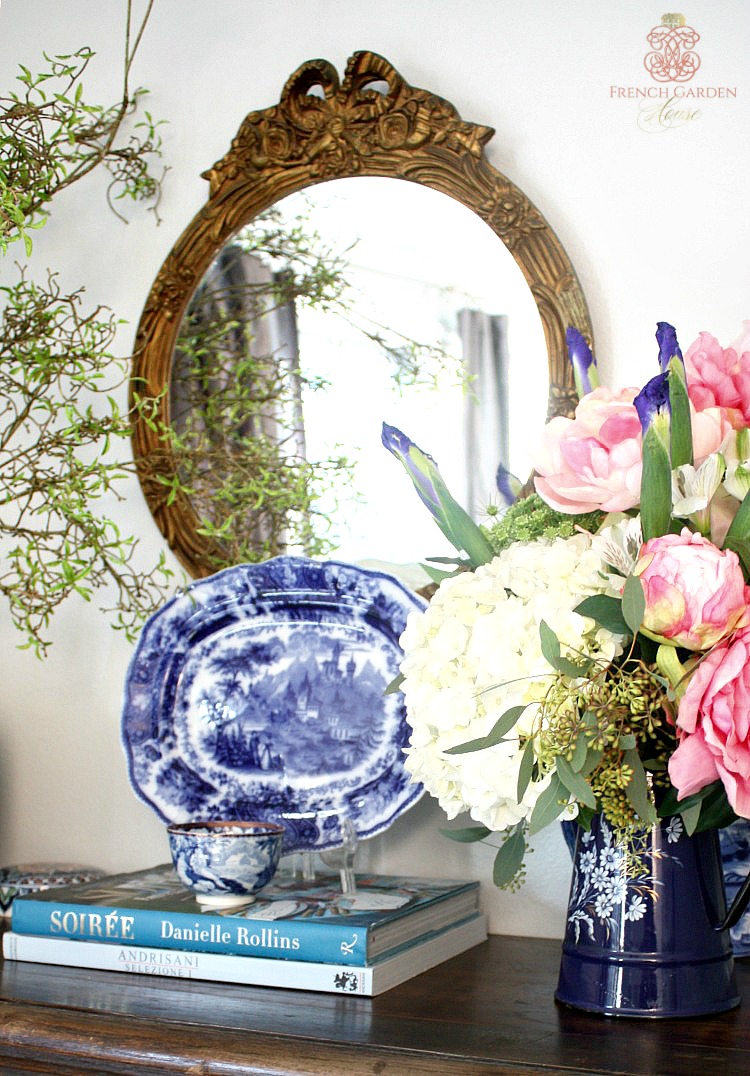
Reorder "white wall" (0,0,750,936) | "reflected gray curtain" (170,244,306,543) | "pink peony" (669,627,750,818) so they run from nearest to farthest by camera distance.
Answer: "pink peony" (669,627,750,818) → "white wall" (0,0,750,936) → "reflected gray curtain" (170,244,306,543)

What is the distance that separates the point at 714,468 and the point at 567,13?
66cm

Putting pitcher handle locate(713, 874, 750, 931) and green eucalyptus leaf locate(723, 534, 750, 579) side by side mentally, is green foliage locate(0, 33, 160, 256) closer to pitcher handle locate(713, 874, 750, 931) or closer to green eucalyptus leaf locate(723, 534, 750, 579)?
green eucalyptus leaf locate(723, 534, 750, 579)

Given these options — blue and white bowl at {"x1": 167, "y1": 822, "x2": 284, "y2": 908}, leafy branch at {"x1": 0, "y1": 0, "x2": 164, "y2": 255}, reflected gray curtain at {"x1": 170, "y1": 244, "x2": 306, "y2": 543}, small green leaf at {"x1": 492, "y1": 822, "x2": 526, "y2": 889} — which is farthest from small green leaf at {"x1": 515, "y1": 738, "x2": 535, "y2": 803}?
leafy branch at {"x1": 0, "y1": 0, "x2": 164, "y2": 255}

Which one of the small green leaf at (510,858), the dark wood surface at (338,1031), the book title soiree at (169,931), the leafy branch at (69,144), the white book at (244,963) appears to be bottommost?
the dark wood surface at (338,1031)

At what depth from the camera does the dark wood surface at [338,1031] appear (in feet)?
2.60

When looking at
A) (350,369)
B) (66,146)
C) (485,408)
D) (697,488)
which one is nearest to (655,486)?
(697,488)

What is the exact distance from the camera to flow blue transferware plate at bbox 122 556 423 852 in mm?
1189

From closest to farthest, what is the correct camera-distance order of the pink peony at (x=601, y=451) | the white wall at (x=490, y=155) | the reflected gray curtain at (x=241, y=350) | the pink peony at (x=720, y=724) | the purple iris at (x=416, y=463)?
the pink peony at (x=720, y=724)
the pink peony at (x=601, y=451)
the purple iris at (x=416, y=463)
the white wall at (x=490, y=155)
the reflected gray curtain at (x=241, y=350)

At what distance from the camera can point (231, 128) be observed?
1.37 meters

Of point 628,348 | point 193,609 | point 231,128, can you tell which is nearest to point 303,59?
point 231,128

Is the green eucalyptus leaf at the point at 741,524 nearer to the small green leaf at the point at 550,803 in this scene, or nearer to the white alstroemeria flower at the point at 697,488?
the white alstroemeria flower at the point at 697,488

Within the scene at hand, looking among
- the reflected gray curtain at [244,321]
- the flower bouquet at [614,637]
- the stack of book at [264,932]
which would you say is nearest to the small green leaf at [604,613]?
the flower bouquet at [614,637]

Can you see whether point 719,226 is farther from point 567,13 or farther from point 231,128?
point 231,128

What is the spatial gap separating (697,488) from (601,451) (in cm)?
8
